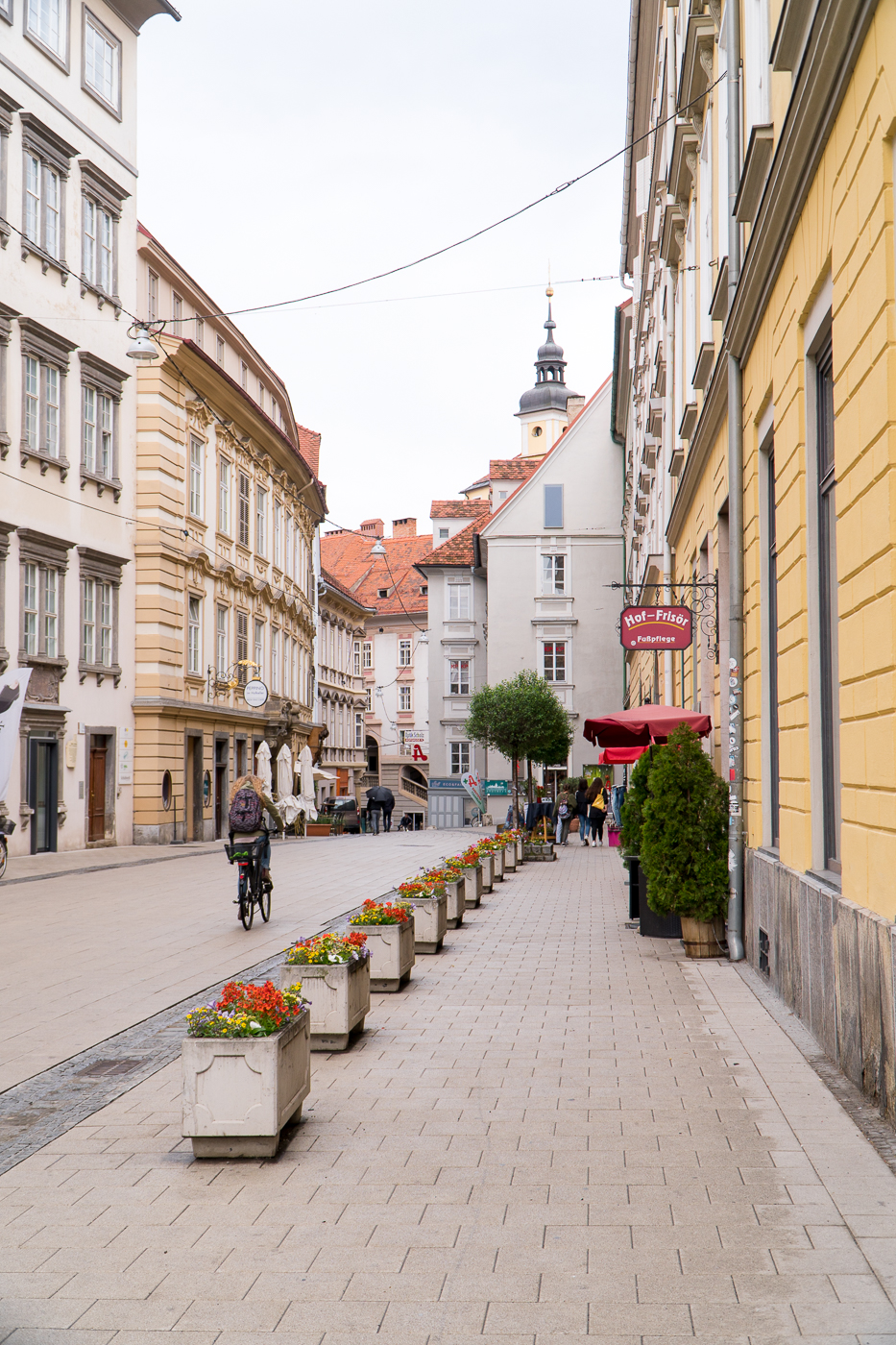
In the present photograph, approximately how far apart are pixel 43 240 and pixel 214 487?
11607mm

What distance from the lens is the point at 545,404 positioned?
349 feet

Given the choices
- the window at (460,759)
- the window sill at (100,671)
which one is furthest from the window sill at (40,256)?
the window at (460,759)

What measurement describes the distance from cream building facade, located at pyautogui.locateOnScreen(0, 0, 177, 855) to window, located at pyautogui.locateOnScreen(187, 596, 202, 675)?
3.15m

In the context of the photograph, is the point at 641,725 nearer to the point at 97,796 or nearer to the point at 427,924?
the point at 427,924

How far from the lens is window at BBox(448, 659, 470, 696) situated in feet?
216

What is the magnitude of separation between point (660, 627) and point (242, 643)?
95.8 feet

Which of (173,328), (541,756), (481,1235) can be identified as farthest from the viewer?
(541,756)

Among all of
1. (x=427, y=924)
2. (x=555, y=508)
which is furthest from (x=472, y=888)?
(x=555, y=508)

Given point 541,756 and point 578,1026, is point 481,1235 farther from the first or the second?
point 541,756

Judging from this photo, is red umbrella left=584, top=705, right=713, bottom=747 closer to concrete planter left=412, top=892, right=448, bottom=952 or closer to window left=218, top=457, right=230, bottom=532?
concrete planter left=412, top=892, right=448, bottom=952

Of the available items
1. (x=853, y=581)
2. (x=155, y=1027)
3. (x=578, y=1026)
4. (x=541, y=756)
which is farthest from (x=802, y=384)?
(x=541, y=756)

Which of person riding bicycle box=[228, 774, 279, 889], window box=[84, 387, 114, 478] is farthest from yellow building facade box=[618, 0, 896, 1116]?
window box=[84, 387, 114, 478]

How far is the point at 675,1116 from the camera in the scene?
257 inches

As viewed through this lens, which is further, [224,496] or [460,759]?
[460,759]
